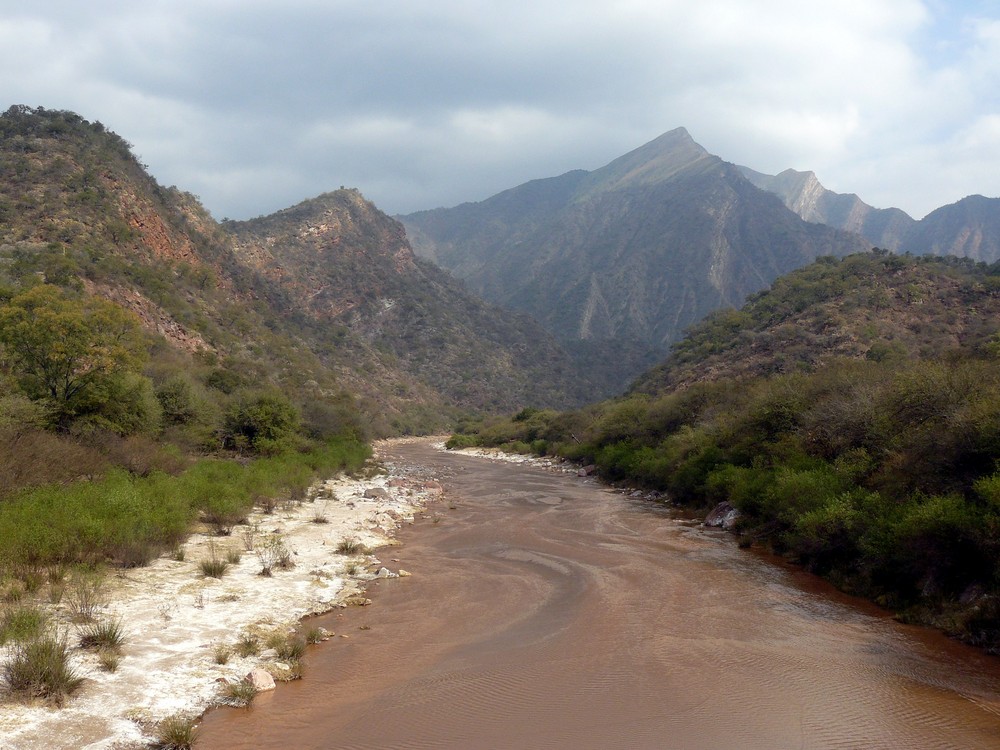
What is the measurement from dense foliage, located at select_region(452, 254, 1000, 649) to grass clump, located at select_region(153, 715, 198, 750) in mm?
11486

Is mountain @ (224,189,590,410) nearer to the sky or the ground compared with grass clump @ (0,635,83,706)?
nearer to the sky

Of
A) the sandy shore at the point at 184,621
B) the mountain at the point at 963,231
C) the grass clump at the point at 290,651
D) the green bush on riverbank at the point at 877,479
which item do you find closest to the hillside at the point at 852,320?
the green bush on riverbank at the point at 877,479

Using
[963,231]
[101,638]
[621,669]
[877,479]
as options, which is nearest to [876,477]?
[877,479]

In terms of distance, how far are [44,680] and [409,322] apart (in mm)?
106953

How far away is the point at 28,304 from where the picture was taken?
18547 millimetres

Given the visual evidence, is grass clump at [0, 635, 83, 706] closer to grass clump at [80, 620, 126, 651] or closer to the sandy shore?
the sandy shore

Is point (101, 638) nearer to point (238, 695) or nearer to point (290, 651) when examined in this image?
point (238, 695)

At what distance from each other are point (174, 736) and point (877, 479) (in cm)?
1531

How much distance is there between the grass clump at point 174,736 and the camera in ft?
21.0

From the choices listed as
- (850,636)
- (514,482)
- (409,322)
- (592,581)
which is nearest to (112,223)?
(514,482)

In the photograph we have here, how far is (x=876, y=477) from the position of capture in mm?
15109

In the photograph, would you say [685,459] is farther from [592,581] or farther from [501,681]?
[501,681]

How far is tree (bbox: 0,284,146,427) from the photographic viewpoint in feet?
55.5

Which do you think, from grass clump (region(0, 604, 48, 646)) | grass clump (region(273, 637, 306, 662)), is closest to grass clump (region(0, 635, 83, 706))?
grass clump (region(0, 604, 48, 646))
